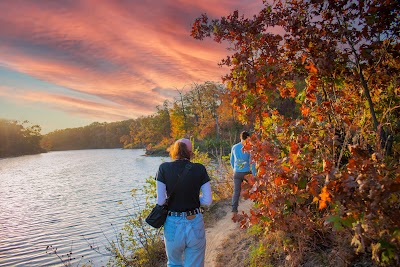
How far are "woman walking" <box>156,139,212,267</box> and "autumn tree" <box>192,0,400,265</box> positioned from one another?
2.37 feet

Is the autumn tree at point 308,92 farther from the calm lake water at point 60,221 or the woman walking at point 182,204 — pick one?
the calm lake water at point 60,221

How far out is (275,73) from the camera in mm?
4824

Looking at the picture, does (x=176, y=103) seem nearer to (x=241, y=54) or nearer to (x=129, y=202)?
(x=129, y=202)

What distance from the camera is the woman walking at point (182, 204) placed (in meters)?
3.89

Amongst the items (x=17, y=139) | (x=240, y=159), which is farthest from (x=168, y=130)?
(x=240, y=159)

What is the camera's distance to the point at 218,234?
300 inches

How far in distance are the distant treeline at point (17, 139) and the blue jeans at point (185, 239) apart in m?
117

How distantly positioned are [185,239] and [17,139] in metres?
127

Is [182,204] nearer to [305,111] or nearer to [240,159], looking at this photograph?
[305,111]

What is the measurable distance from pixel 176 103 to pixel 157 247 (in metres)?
61.2

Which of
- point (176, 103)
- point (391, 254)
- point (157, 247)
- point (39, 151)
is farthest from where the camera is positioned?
point (39, 151)

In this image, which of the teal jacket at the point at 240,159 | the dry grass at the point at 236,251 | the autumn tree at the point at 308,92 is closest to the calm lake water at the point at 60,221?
the teal jacket at the point at 240,159

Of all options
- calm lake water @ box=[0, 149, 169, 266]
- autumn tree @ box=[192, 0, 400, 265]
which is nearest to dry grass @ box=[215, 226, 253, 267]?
autumn tree @ box=[192, 0, 400, 265]

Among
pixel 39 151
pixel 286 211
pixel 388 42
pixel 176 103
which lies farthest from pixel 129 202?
pixel 39 151
